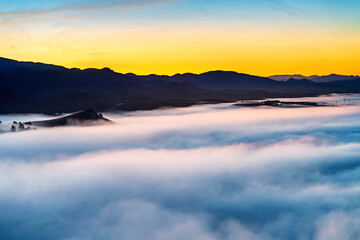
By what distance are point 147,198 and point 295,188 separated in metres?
30.0

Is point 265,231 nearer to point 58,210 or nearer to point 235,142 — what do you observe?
point 58,210

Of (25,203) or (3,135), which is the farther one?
(3,135)

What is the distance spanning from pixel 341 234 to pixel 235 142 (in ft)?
338

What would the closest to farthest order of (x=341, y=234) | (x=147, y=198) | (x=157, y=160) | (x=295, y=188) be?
1. (x=341, y=234)
2. (x=147, y=198)
3. (x=295, y=188)
4. (x=157, y=160)

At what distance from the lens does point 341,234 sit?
49.7 m

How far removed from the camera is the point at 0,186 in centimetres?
7950

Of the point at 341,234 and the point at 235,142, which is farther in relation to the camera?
the point at 235,142

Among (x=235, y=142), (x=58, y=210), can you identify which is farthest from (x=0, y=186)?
(x=235, y=142)

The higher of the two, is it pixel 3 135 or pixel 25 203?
pixel 3 135

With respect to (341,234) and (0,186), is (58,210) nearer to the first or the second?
(0,186)

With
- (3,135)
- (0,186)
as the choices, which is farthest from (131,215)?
(3,135)

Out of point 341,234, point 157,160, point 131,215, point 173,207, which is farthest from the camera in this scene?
point 157,160

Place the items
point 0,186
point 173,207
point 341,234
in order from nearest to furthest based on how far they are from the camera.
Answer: point 341,234 → point 173,207 → point 0,186

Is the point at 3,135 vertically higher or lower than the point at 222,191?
higher
